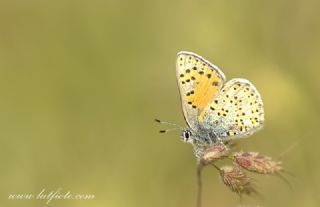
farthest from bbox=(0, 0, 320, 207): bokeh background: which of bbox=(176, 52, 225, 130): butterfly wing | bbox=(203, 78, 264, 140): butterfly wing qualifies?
bbox=(176, 52, 225, 130): butterfly wing

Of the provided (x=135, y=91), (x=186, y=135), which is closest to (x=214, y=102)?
(x=186, y=135)

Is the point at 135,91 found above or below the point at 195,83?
below

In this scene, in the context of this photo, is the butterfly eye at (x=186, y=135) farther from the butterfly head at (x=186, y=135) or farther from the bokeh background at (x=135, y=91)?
the bokeh background at (x=135, y=91)

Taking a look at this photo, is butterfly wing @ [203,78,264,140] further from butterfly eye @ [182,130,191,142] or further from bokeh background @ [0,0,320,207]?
bokeh background @ [0,0,320,207]

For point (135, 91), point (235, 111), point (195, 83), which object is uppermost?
point (195, 83)

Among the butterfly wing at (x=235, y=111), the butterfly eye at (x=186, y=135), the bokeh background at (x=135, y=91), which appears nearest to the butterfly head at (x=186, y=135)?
the butterfly eye at (x=186, y=135)

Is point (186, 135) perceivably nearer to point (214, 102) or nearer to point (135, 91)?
point (214, 102)

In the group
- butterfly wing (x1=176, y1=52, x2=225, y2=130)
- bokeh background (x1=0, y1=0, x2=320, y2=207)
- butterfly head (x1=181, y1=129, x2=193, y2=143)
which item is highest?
butterfly wing (x1=176, y1=52, x2=225, y2=130)
